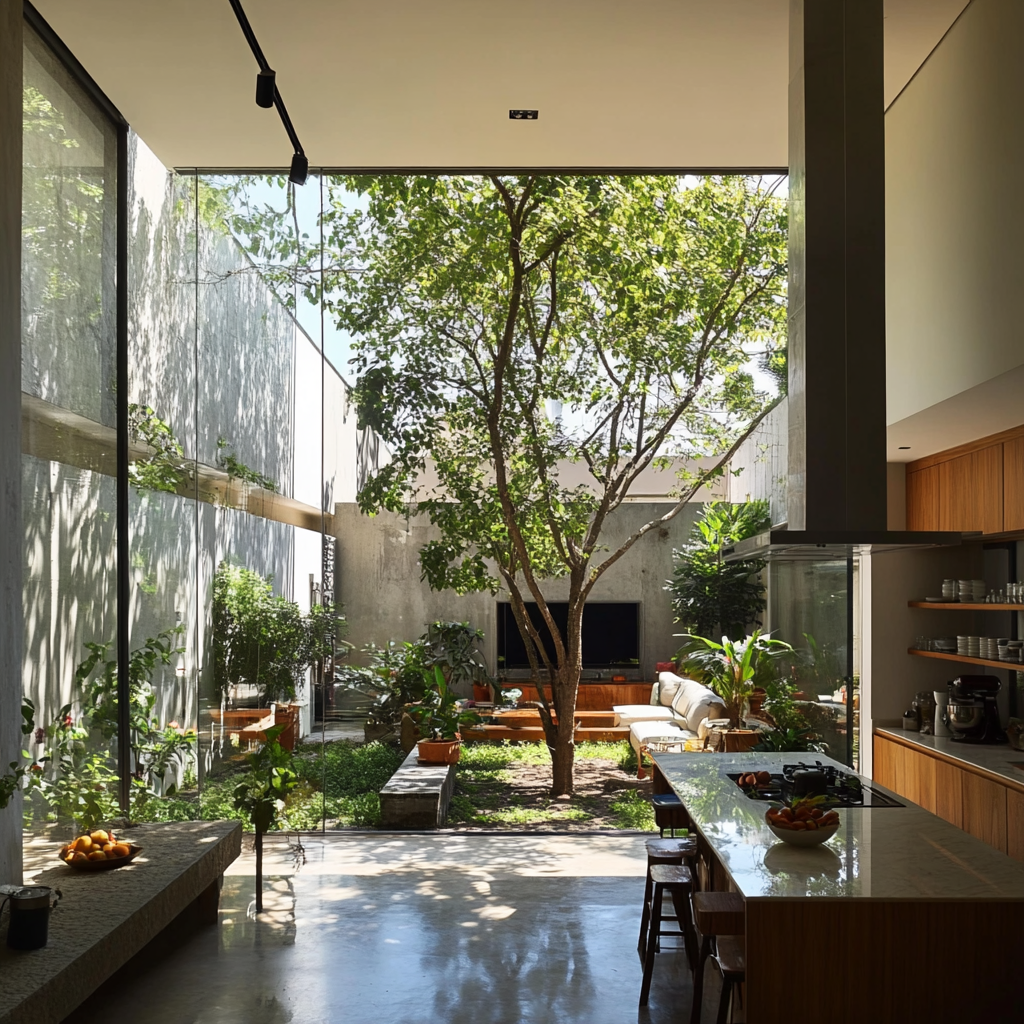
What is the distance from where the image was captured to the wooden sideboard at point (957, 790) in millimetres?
4629

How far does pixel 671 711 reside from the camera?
916 centimetres

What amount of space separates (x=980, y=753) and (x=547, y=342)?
430 centimetres

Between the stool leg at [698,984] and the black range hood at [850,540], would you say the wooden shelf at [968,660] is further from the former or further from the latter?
the stool leg at [698,984]

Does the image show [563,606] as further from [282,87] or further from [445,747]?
[282,87]

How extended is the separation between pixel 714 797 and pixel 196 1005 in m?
2.13

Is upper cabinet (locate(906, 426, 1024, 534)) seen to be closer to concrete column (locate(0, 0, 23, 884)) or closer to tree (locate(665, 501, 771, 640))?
tree (locate(665, 501, 771, 640))

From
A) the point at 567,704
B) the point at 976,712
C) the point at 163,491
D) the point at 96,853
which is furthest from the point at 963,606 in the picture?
the point at 96,853

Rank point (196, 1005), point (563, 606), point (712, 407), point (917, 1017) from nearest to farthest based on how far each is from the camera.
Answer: point (917, 1017), point (196, 1005), point (712, 407), point (563, 606)

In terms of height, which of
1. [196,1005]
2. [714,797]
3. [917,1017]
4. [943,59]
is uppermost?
[943,59]

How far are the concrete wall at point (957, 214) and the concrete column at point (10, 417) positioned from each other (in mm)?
3519

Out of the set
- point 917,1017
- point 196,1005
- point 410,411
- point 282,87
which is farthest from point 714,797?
point 410,411

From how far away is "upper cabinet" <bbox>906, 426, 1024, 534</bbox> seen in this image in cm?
539

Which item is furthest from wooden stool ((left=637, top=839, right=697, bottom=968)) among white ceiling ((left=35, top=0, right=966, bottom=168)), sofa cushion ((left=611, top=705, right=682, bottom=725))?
sofa cushion ((left=611, top=705, right=682, bottom=725))

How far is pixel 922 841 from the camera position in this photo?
3549 millimetres
